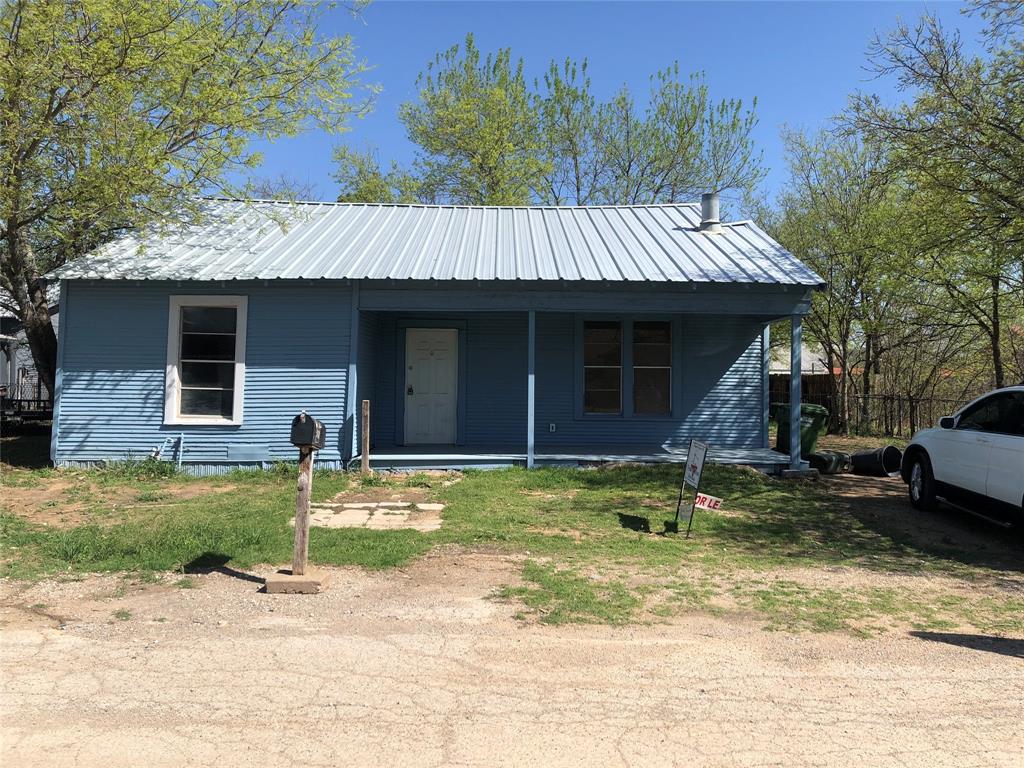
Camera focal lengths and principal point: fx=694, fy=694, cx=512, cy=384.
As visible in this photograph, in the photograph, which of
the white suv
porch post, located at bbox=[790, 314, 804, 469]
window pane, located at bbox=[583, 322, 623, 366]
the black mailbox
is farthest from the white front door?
the white suv

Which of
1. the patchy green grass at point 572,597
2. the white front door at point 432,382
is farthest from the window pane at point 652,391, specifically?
the patchy green grass at point 572,597

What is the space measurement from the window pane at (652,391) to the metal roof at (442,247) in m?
2.21

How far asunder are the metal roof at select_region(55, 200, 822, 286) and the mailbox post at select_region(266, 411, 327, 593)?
18.2ft

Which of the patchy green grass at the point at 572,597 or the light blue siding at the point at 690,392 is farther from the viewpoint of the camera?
the light blue siding at the point at 690,392

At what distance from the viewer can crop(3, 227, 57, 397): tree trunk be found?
38.7 feet

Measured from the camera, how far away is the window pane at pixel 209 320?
1109 centimetres

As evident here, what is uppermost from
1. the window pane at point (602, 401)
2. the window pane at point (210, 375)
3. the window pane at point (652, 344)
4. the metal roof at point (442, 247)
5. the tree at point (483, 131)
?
the tree at point (483, 131)

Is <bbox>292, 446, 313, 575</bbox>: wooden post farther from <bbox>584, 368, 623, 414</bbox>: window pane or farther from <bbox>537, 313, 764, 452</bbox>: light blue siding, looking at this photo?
<bbox>584, 368, 623, 414</bbox>: window pane

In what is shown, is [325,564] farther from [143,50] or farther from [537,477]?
[143,50]

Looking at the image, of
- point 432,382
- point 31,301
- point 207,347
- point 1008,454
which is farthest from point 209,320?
point 1008,454

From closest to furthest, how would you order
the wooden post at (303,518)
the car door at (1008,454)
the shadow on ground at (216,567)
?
the wooden post at (303,518) < the shadow on ground at (216,567) < the car door at (1008,454)

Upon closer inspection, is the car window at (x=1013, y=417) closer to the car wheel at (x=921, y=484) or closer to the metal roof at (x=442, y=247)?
the car wheel at (x=921, y=484)

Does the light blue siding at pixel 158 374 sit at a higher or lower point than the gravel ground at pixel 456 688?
higher

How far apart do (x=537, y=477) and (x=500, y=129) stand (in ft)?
60.5
